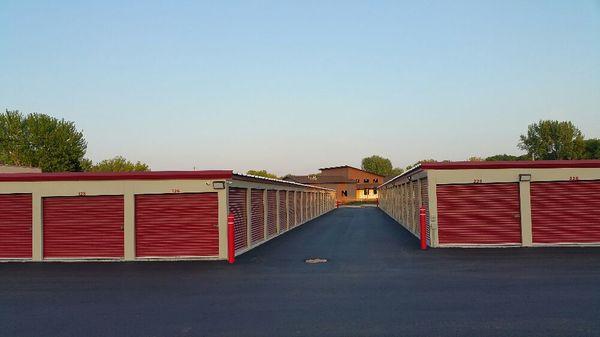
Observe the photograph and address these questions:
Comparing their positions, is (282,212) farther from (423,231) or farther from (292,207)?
(423,231)

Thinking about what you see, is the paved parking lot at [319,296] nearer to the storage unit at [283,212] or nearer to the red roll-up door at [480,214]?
the red roll-up door at [480,214]

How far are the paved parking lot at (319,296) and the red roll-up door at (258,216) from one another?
3.86 meters

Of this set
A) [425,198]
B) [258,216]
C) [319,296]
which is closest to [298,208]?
[258,216]

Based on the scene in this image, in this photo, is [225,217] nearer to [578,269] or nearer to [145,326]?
[145,326]

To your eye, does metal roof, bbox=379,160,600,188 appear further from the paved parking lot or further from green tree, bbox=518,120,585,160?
green tree, bbox=518,120,585,160

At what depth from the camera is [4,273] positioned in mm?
13891

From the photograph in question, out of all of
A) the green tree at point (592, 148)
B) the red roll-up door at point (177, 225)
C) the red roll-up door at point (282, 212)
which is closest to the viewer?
the red roll-up door at point (177, 225)

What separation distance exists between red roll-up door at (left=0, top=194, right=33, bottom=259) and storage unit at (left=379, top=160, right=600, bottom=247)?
50.2ft

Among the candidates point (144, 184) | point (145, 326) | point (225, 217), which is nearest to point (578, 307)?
point (145, 326)

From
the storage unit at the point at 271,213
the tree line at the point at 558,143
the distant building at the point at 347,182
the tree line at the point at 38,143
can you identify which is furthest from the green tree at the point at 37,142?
the tree line at the point at 558,143

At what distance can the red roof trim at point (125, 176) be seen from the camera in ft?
52.4

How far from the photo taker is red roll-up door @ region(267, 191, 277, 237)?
2266 cm

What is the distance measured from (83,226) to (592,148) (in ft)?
352

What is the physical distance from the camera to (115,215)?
16.2m
